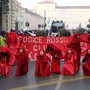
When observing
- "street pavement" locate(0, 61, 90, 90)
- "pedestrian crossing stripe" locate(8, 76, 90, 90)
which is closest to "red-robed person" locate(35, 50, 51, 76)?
"street pavement" locate(0, 61, 90, 90)

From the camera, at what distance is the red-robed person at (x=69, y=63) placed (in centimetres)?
1538

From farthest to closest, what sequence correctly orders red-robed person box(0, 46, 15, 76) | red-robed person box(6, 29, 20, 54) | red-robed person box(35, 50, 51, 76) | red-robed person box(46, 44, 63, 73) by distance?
red-robed person box(6, 29, 20, 54)
red-robed person box(46, 44, 63, 73)
red-robed person box(0, 46, 15, 76)
red-robed person box(35, 50, 51, 76)

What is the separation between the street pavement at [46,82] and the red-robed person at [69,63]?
0.25 metres

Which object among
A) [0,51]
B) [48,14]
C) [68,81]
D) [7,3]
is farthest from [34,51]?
A: [48,14]

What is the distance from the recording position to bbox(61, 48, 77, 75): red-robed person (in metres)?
15.4

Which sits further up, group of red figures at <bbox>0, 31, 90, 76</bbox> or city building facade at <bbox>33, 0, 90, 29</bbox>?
city building facade at <bbox>33, 0, 90, 29</bbox>

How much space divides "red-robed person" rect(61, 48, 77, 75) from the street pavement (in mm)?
249

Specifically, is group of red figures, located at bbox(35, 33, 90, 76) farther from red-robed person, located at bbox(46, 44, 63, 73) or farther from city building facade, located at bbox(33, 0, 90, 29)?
city building facade, located at bbox(33, 0, 90, 29)

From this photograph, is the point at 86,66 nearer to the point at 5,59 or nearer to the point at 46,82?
the point at 46,82

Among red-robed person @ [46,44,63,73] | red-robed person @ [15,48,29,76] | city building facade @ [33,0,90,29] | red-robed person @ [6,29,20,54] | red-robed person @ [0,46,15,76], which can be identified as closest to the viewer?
red-robed person @ [0,46,15,76]

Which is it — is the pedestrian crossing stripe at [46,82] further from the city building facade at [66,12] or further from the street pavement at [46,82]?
the city building facade at [66,12]

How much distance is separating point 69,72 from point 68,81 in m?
1.62

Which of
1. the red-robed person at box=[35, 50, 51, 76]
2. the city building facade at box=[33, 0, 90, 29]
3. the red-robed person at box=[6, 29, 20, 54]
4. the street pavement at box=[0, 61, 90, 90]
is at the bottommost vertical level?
the street pavement at box=[0, 61, 90, 90]

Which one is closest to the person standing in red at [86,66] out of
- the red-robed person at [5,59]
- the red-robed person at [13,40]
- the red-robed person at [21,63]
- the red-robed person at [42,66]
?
the red-robed person at [42,66]
